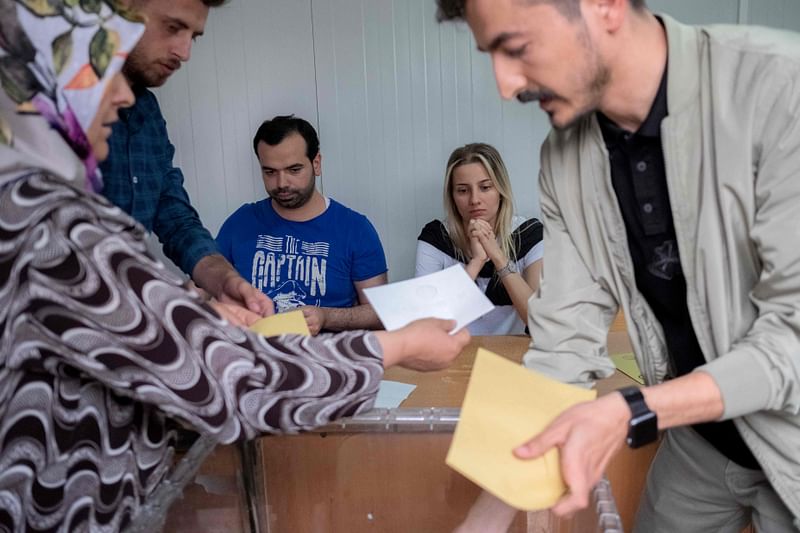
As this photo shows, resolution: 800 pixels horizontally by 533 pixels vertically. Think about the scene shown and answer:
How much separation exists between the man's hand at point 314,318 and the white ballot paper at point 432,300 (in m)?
0.86

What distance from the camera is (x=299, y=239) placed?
7.90 ft

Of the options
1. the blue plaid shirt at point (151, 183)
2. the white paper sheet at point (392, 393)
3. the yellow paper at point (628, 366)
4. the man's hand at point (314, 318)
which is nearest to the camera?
the blue plaid shirt at point (151, 183)

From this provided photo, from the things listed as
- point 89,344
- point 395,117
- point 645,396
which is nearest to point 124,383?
point 89,344

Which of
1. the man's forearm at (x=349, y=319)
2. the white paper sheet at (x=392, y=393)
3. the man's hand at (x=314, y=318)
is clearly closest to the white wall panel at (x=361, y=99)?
the man's forearm at (x=349, y=319)

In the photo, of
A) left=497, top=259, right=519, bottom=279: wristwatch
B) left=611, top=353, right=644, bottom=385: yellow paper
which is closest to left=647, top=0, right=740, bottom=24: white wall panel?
left=497, top=259, right=519, bottom=279: wristwatch

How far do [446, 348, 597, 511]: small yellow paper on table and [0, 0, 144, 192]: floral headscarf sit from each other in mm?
498

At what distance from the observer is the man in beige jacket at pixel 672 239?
29.8 inches

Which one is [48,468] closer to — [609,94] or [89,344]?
[89,344]

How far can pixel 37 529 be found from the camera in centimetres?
74

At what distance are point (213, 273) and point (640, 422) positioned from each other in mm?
1031

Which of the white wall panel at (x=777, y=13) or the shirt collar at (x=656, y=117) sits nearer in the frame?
the shirt collar at (x=656, y=117)

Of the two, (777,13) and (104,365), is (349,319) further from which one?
(777,13)

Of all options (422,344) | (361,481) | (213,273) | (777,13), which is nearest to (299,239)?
(213,273)

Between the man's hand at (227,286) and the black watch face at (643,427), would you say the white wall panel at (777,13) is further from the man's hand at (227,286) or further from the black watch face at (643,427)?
the black watch face at (643,427)
